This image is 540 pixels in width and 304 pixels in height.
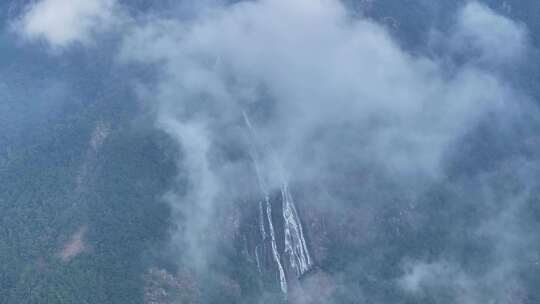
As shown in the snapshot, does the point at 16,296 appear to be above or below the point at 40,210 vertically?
below

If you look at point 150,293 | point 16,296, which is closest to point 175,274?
point 150,293

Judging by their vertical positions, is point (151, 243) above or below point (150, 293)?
above

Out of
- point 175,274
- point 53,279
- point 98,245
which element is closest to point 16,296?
point 53,279

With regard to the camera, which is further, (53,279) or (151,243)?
(151,243)

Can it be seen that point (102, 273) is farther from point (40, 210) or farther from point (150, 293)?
point (40, 210)

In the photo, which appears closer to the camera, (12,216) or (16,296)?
(16,296)

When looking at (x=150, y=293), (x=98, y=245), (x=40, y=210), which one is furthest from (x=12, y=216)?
(x=150, y=293)

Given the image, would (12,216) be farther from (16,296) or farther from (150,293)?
(150,293)
